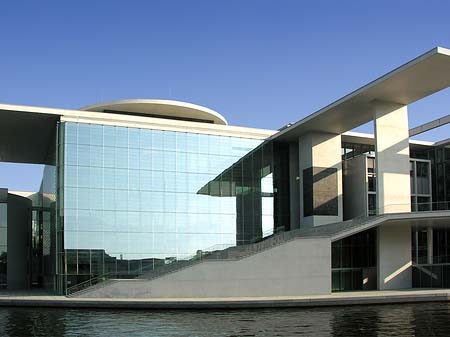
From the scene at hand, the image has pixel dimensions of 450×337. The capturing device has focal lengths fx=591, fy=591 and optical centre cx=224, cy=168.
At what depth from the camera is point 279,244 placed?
35719 millimetres

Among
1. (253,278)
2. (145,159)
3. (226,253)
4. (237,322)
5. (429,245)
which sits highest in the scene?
(145,159)

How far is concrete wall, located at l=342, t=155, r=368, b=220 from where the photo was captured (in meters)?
45.2

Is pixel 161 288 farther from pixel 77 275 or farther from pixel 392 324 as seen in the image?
pixel 392 324

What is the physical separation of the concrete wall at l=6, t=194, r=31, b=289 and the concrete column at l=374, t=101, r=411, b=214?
29.0 metres

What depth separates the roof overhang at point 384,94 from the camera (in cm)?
3291

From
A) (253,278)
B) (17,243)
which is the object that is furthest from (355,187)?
(17,243)

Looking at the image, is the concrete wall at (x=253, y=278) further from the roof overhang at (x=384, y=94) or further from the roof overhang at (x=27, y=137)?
the roof overhang at (x=27, y=137)

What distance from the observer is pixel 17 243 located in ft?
161

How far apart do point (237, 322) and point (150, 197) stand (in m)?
18.8

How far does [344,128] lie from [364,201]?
227 inches

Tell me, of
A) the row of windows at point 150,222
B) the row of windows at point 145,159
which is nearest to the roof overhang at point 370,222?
the row of windows at point 150,222

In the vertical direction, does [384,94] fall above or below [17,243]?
above

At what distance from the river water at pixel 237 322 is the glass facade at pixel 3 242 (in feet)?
58.6

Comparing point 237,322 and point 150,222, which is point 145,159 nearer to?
point 150,222
